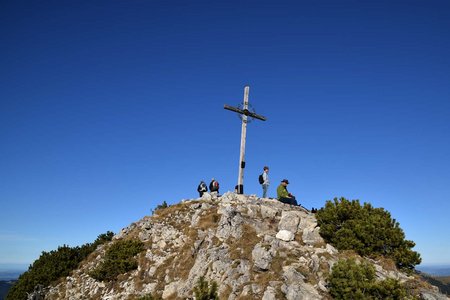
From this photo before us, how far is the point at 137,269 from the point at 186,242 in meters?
4.32

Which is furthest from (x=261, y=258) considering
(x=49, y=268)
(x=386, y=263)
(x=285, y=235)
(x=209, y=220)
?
(x=49, y=268)

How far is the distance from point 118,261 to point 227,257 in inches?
389

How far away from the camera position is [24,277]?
29.3 meters

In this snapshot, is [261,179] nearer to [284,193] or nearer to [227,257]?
[284,193]

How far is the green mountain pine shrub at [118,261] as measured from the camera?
25.0 metres

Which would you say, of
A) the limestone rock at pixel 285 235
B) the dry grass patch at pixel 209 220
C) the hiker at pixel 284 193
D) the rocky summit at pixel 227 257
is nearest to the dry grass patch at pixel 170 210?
the rocky summit at pixel 227 257

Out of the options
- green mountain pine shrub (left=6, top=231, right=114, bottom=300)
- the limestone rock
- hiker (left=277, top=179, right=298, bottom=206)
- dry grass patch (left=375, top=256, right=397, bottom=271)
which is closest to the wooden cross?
hiker (left=277, top=179, right=298, bottom=206)

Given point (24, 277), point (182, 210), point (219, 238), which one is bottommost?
point (24, 277)

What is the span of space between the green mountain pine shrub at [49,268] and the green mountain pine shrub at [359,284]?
23.4 metres

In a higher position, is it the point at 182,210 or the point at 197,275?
the point at 182,210

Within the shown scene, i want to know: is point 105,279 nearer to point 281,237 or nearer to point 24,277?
point 24,277

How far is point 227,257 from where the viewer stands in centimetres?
2109

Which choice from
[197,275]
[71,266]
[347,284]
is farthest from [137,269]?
[347,284]

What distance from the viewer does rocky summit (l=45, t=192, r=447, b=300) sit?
18219 millimetres
